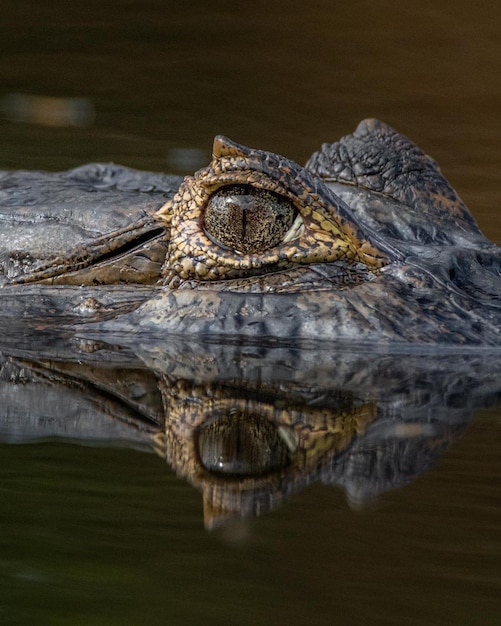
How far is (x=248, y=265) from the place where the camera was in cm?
386

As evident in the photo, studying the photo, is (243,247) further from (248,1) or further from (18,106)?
(248,1)

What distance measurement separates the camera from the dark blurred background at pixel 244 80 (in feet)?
29.4

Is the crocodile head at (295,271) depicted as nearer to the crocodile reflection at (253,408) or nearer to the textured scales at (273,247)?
the textured scales at (273,247)

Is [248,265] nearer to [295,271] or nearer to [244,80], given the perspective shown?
[295,271]

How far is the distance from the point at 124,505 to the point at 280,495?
0.26m

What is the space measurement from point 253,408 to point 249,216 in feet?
4.20

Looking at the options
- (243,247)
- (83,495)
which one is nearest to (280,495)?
(83,495)

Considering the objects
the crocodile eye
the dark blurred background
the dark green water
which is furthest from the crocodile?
the dark blurred background

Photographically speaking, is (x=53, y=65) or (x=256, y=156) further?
(x=53, y=65)

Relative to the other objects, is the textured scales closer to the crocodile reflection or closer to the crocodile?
the crocodile

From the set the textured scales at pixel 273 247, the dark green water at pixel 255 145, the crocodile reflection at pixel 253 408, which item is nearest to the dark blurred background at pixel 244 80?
the dark green water at pixel 255 145

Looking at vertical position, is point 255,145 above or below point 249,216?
below

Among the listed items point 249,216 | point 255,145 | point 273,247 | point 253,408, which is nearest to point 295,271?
point 273,247

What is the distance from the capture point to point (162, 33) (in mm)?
11531
